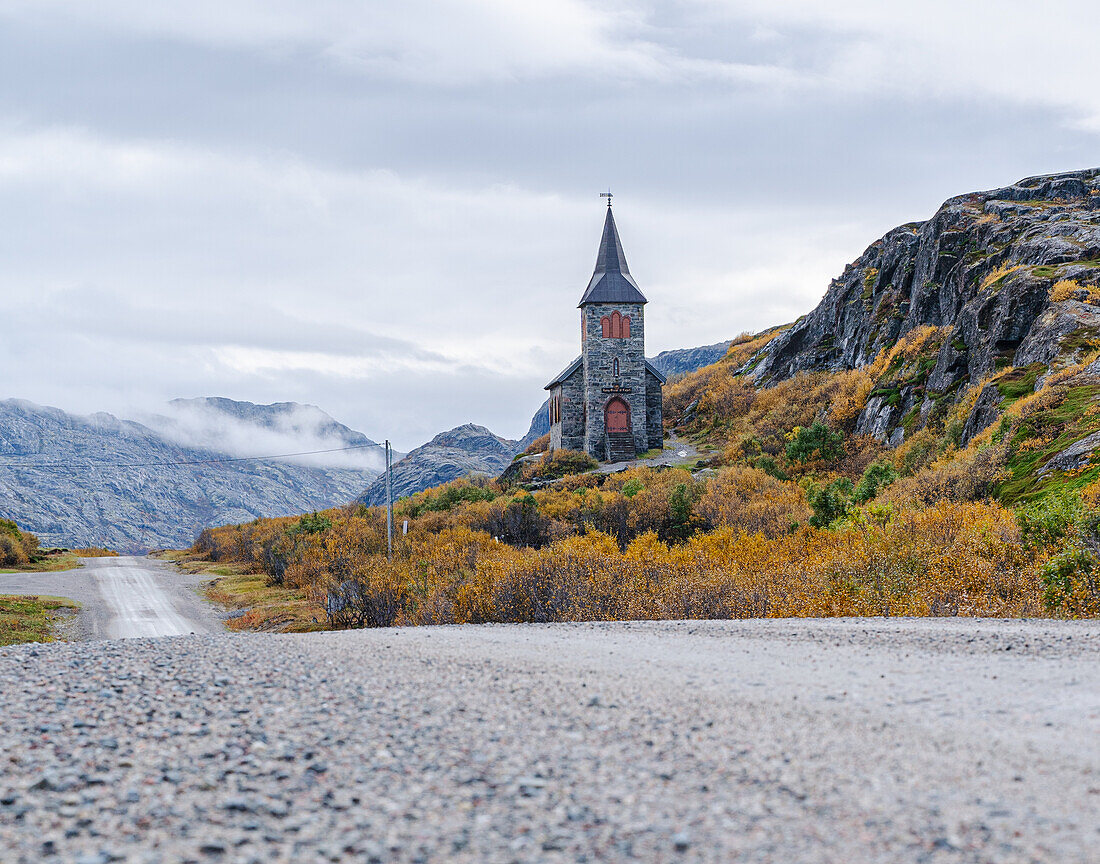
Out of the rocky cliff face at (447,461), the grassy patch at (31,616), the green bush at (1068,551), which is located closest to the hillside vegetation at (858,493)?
the green bush at (1068,551)

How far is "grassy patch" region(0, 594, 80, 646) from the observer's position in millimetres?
20141

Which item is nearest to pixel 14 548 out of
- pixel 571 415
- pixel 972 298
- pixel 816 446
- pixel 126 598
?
pixel 126 598

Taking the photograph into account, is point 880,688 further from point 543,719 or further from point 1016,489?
point 1016,489

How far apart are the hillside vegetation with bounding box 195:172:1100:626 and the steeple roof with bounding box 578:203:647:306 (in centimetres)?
908

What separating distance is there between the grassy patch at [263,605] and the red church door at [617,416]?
19.8m

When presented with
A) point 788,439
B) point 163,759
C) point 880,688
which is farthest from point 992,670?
point 788,439

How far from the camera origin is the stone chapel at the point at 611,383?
43.9 metres

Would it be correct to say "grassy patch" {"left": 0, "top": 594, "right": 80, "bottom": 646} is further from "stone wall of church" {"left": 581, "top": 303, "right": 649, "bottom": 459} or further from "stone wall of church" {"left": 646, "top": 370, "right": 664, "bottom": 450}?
"stone wall of church" {"left": 646, "top": 370, "right": 664, "bottom": 450}

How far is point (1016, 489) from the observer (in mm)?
15031

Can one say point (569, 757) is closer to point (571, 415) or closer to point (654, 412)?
point (571, 415)

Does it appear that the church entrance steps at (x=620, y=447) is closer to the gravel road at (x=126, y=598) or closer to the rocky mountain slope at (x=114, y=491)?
the gravel road at (x=126, y=598)

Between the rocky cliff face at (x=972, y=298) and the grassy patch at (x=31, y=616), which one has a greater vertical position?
the rocky cliff face at (x=972, y=298)

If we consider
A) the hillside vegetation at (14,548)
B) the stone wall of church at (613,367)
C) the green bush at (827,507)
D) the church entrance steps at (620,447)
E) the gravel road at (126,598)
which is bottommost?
the gravel road at (126,598)

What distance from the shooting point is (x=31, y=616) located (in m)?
23.6
